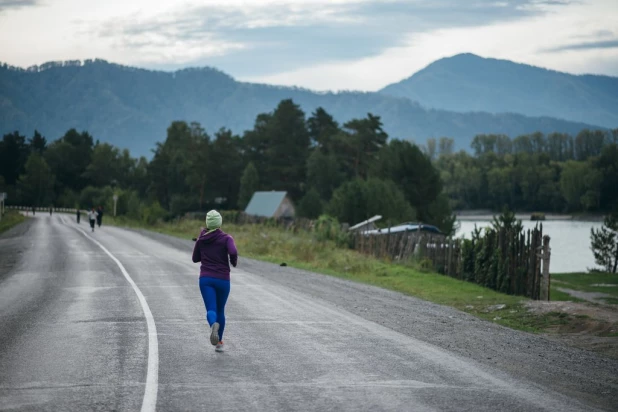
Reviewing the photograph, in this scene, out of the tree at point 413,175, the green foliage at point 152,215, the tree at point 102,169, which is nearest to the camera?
the green foliage at point 152,215

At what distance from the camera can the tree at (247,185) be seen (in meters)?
108

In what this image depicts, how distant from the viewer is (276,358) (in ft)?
32.2

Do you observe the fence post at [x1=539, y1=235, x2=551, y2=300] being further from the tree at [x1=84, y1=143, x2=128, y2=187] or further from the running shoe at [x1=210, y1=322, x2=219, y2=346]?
the tree at [x1=84, y1=143, x2=128, y2=187]

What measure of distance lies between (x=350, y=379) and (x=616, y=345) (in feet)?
18.5

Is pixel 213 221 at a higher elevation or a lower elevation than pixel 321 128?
lower

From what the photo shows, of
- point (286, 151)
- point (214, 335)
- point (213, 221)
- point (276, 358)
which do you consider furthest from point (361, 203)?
point (276, 358)

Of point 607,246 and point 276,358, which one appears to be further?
point 607,246

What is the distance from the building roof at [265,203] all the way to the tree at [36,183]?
6005 cm

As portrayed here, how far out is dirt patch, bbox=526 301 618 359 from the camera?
12.4m

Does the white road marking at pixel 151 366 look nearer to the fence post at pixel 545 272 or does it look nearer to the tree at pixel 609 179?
the fence post at pixel 545 272

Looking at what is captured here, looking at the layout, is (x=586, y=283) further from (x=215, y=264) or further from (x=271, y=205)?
(x=271, y=205)

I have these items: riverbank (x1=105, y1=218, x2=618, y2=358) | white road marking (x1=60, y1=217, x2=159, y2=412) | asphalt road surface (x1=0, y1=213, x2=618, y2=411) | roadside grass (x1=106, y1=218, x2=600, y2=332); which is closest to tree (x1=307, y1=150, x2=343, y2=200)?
roadside grass (x1=106, y1=218, x2=600, y2=332)

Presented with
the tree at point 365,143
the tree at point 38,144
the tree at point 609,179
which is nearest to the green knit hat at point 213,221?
the tree at point 365,143

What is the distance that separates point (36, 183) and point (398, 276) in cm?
13071
